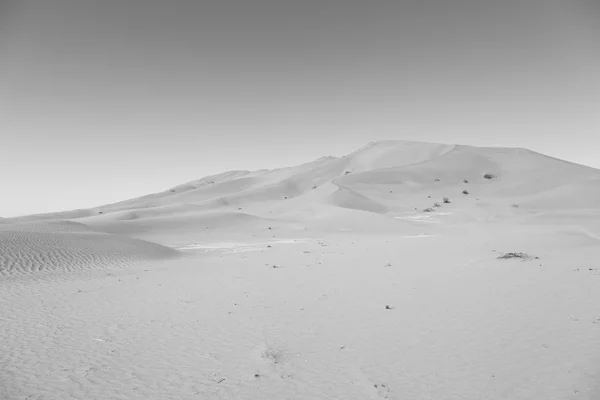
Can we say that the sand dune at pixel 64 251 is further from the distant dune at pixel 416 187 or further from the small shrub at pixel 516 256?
the small shrub at pixel 516 256

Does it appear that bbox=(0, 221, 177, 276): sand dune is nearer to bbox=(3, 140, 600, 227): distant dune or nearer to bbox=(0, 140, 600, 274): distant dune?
bbox=(0, 140, 600, 274): distant dune

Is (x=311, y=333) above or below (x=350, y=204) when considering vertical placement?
below

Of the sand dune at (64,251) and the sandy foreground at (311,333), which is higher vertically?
the sand dune at (64,251)

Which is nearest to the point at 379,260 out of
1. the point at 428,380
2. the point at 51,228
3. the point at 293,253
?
the point at 293,253

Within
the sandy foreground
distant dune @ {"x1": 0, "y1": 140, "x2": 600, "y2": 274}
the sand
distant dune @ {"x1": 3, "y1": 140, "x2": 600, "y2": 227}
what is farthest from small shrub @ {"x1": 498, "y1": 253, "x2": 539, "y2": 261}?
distant dune @ {"x1": 3, "y1": 140, "x2": 600, "y2": 227}

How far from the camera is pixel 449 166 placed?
49.4 meters

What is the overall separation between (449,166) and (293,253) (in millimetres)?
39291

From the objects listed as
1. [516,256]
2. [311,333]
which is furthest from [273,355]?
[516,256]

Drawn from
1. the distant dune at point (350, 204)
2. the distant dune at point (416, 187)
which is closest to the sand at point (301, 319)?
the distant dune at point (350, 204)

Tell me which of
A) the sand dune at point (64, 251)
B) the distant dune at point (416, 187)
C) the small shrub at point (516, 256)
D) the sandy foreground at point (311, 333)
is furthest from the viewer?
the distant dune at point (416, 187)

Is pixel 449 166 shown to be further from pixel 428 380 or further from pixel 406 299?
pixel 428 380

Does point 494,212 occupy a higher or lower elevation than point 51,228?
lower

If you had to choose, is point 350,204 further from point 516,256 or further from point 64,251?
point 64,251

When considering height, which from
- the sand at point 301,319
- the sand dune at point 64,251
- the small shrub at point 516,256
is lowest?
the small shrub at point 516,256
